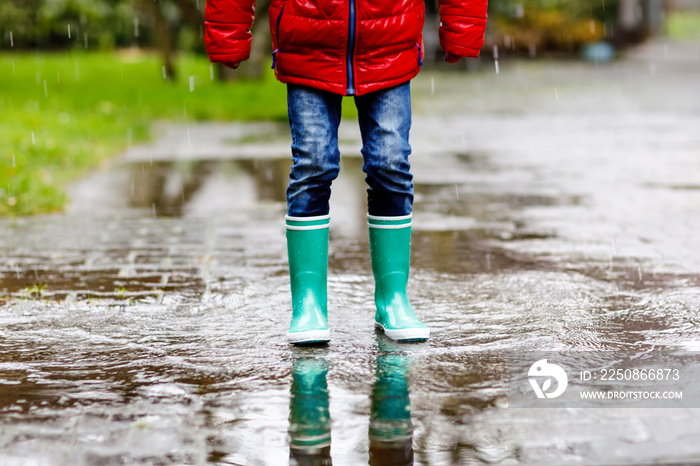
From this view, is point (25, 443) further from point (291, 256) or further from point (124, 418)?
point (291, 256)

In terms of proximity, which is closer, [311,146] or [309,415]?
[309,415]

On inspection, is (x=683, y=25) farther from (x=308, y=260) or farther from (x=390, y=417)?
(x=390, y=417)

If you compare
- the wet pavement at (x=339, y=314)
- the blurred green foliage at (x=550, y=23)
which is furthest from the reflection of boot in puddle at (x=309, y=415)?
Result: the blurred green foliage at (x=550, y=23)

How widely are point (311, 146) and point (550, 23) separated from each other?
30036mm

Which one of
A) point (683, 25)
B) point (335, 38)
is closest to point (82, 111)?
point (335, 38)

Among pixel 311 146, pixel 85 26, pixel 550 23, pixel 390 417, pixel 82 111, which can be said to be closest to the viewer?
pixel 390 417

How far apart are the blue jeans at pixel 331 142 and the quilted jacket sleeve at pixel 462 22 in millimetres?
260

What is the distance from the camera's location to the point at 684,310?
167 inches

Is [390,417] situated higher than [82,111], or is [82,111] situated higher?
[390,417]

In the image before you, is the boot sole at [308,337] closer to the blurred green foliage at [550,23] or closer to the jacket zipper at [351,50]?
the jacket zipper at [351,50]

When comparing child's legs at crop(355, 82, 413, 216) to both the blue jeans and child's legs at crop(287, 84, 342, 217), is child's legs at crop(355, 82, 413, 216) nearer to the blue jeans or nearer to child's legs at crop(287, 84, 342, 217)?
the blue jeans

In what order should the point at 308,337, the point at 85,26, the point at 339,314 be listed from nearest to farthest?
the point at 308,337, the point at 339,314, the point at 85,26

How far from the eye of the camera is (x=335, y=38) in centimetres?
380

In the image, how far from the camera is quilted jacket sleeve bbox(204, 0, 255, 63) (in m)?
3.89
